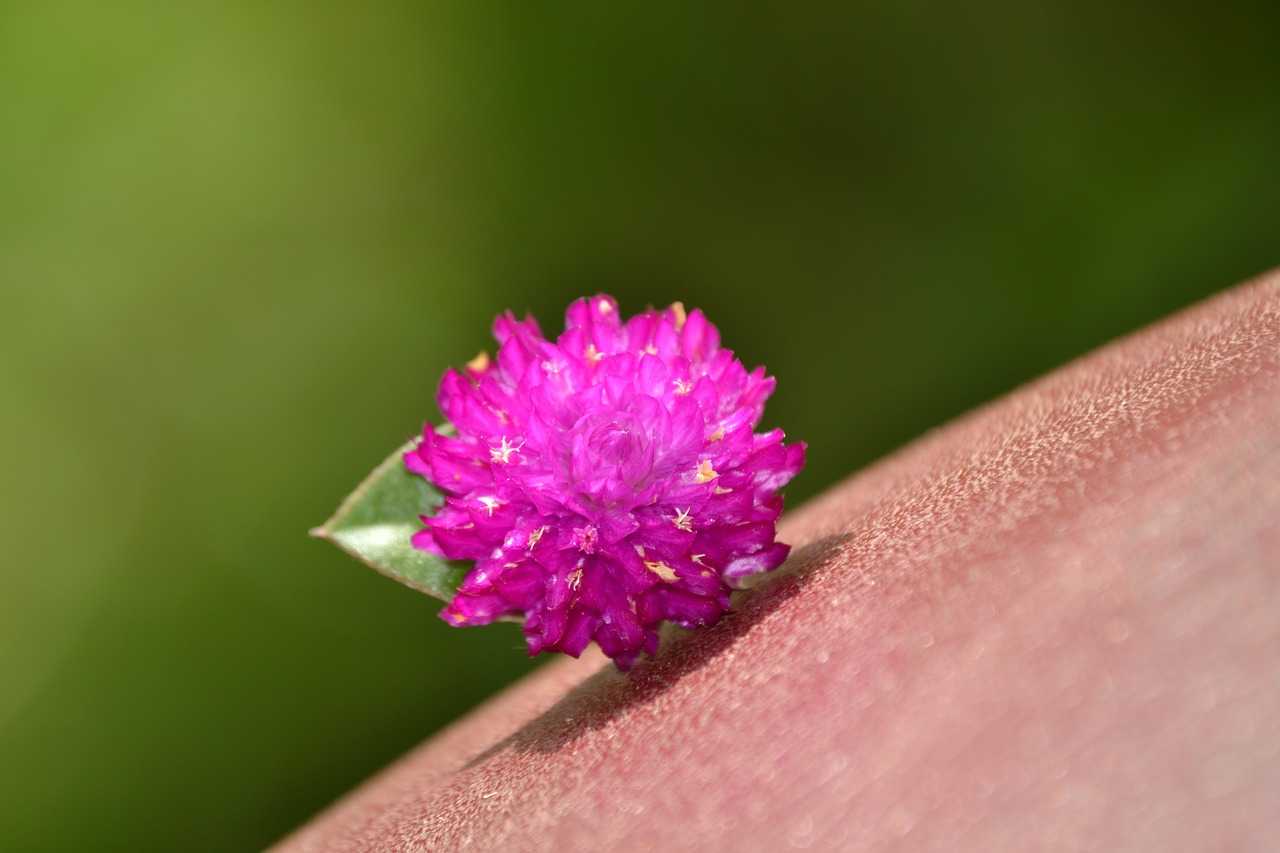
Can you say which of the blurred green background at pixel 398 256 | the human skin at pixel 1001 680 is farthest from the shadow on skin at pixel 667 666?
the blurred green background at pixel 398 256

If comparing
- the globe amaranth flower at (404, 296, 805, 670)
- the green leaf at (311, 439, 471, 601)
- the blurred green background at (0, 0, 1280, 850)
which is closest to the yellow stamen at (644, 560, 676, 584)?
the globe amaranth flower at (404, 296, 805, 670)

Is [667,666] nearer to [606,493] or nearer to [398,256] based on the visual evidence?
[606,493]

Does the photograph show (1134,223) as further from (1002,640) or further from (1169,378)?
(1002,640)

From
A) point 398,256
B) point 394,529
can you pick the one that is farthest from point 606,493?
point 398,256

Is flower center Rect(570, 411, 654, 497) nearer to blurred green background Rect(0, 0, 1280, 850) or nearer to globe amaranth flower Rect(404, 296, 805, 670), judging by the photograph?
globe amaranth flower Rect(404, 296, 805, 670)

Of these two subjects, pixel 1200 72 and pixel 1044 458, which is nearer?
pixel 1044 458

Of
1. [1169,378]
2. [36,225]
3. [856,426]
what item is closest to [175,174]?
[36,225]

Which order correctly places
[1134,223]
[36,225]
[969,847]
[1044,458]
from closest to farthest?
[969,847] < [1044,458] < [36,225] < [1134,223]
